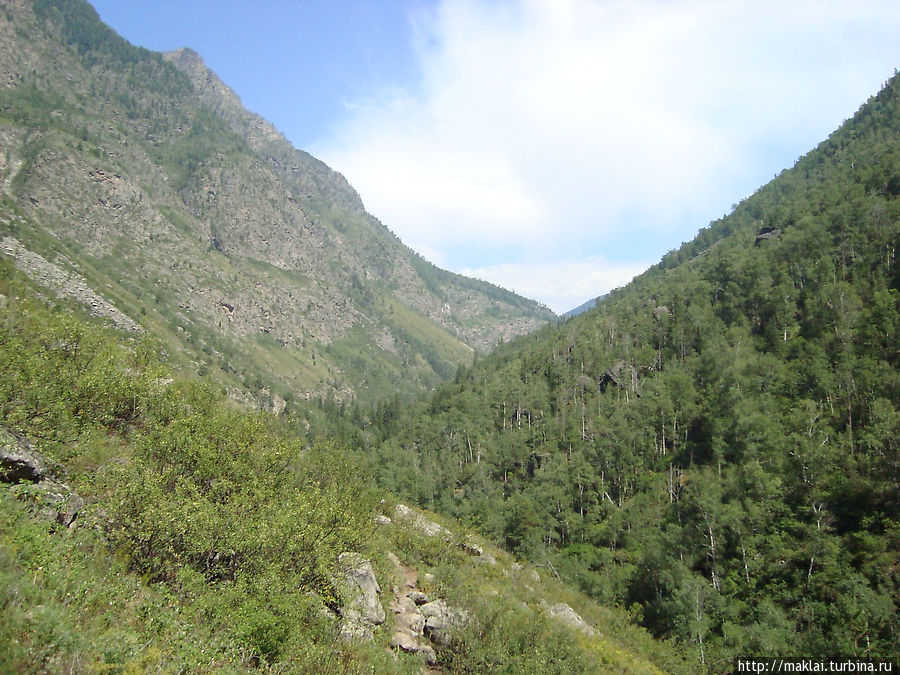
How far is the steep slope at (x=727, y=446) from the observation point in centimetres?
5091

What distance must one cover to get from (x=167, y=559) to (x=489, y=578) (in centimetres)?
1972

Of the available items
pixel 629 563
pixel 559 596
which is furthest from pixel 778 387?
pixel 559 596

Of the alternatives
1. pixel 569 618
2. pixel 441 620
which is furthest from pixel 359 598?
pixel 569 618

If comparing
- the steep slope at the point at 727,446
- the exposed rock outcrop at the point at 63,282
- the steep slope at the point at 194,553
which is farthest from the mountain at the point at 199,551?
the exposed rock outcrop at the point at 63,282

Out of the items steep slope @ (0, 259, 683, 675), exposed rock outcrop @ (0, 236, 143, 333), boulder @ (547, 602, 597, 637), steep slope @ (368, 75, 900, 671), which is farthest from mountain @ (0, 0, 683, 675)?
exposed rock outcrop @ (0, 236, 143, 333)

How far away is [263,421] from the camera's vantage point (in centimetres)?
2948

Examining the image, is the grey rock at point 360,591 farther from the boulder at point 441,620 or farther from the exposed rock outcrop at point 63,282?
the exposed rock outcrop at point 63,282

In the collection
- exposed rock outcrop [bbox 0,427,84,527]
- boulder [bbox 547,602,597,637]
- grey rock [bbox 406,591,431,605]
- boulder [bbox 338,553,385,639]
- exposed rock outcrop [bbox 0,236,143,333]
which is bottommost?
boulder [bbox 547,602,597,637]

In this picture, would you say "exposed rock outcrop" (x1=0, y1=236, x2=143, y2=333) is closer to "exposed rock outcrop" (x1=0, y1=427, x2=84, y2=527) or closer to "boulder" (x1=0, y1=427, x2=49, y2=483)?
"boulder" (x1=0, y1=427, x2=49, y2=483)

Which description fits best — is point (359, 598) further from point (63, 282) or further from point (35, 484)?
point (63, 282)

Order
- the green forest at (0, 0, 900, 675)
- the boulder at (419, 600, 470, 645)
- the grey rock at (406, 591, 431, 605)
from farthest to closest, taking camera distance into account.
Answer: the grey rock at (406, 591, 431, 605) → the boulder at (419, 600, 470, 645) → the green forest at (0, 0, 900, 675)

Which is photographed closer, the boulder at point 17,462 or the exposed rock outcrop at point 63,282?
the boulder at point 17,462

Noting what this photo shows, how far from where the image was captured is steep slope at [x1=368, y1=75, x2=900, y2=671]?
50906 mm

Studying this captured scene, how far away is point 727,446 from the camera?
248 feet
